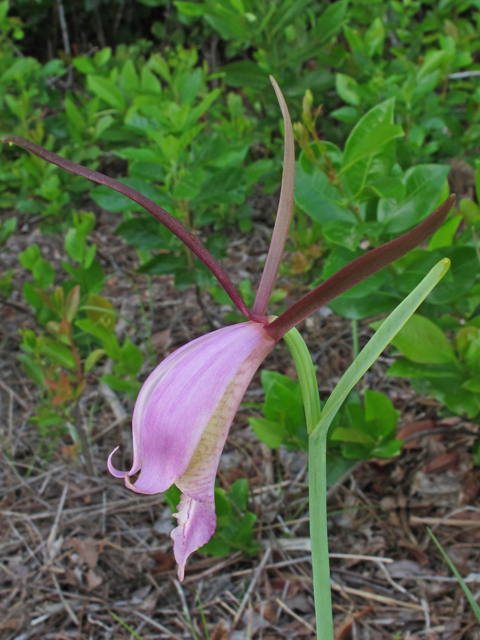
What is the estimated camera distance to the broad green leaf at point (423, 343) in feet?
3.74

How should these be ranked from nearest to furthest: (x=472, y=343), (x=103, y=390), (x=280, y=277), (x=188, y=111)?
(x=472, y=343), (x=188, y=111), (x=103, y=390), (x=280, y=277)

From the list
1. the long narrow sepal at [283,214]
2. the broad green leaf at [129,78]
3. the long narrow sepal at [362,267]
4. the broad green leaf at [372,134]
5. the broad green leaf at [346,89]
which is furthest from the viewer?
the broad green leaf at [129,78]

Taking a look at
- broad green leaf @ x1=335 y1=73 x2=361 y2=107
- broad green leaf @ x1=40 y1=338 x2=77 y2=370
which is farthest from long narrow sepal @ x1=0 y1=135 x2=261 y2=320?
broad green leaf @ x1=335 y1=73 x2=361 y2=107

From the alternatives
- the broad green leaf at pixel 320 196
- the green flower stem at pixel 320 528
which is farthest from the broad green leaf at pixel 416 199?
the green flower stem at pixel 320 528

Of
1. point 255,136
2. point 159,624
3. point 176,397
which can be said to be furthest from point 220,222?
point 176,397

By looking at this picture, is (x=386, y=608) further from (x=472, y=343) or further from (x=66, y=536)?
(x=66, y=536)

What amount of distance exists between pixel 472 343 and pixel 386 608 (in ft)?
2.04

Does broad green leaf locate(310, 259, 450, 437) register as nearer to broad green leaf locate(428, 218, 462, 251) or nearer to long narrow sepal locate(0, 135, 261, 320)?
long narrow sepal locate(0, 135, 261, 320)

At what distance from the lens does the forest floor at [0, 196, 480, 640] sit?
1.25m

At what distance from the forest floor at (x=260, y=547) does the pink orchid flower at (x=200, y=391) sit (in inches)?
25.4

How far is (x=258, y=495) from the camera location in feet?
5.04

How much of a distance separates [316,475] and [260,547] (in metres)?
0.82

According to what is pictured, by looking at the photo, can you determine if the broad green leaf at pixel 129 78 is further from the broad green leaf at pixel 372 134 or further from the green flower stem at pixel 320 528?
the green flower stem at pixel 320 528

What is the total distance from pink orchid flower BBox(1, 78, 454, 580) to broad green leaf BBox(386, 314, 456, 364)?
61cm
